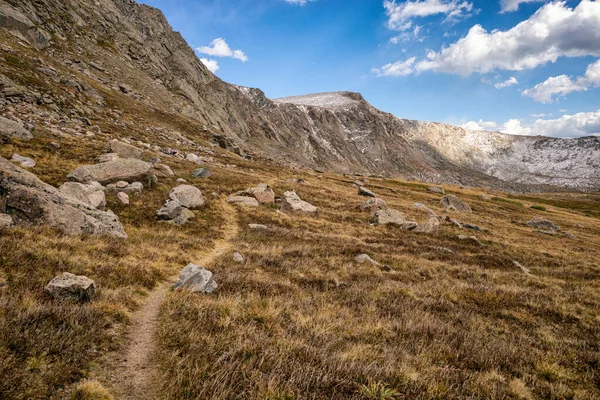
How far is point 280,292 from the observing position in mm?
9570

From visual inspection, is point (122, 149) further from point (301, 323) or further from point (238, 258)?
point (301, 323)

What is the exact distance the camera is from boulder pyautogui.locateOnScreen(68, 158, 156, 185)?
814 inches

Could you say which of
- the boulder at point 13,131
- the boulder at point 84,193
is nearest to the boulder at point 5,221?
the boulder at point 84,193

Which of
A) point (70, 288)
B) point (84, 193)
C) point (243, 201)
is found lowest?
point (243, 201)

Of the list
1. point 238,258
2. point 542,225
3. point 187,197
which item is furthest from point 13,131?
point 542,225

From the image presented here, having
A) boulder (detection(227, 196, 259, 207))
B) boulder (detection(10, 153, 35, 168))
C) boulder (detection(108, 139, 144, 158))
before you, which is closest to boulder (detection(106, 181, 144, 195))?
boulder (detection(10, 153, 35, 168))

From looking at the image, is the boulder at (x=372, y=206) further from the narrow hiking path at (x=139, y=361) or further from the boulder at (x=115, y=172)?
the narrow hiking path at (x=139, y=361)

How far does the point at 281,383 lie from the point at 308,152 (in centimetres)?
16606

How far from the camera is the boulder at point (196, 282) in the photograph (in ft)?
28.5

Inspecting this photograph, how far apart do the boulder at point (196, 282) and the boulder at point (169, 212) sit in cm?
1026

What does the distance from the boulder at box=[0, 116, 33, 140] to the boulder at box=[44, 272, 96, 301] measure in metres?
27.9

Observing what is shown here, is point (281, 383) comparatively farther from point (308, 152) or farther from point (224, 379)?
point (308, 152)

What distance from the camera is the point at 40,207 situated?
1118 centimetres

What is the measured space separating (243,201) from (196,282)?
19.7 metres
